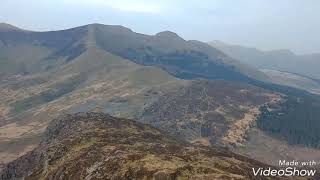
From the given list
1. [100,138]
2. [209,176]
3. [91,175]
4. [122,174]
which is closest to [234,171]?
[209,176]

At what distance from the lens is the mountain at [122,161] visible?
100m

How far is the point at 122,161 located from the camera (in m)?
110

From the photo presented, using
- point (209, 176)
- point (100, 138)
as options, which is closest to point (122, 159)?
point (209, 176)

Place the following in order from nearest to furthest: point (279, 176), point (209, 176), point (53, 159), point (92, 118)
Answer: point (209, 176) < point (279, 176) < point (53, 159) < point (92, 118)

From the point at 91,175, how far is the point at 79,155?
18.3 metres

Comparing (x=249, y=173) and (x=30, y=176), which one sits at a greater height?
(x=249, y=173)

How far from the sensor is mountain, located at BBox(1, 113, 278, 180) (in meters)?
100

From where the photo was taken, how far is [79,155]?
12750 centimetres

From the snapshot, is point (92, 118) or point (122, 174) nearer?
point (122, 174)

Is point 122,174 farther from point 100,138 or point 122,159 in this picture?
point 100,138

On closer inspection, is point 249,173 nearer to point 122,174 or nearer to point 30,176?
point 122,174

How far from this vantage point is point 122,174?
104m

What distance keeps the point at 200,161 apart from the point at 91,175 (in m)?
26.2

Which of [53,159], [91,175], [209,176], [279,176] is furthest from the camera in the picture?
[53,159]
